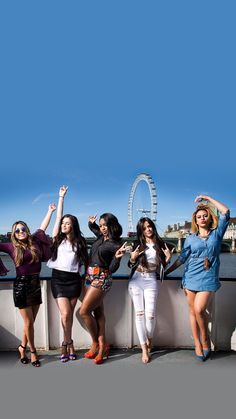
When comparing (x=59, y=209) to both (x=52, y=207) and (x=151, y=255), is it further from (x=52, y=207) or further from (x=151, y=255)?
(x=151, y=255)

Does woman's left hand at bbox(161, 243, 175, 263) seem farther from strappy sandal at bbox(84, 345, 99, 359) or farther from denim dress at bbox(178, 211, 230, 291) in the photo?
strappy sandal at bbox(84, 345, 99, 359)

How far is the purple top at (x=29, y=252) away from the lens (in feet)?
8.74

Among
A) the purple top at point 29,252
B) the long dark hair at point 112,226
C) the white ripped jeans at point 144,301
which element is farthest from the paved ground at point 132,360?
the long dark hair at point 112,226

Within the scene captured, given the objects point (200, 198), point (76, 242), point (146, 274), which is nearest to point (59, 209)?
point (76, 242)

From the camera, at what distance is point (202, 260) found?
8.78 feet

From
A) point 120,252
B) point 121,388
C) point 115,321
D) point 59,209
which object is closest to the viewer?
point 121,388

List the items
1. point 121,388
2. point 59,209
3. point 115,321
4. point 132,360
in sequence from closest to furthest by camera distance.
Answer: point 121,388 → point 132,360 → point 59,209 → point 115,321

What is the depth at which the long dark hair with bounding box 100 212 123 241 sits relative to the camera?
2719 millimetres

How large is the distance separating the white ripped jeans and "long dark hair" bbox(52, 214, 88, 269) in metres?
0.50

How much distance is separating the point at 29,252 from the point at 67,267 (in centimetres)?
35

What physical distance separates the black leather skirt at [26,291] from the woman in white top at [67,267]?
0.15 metres

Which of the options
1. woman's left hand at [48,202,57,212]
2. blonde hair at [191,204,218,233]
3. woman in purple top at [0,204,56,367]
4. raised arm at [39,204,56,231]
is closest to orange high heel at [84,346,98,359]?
woman in purple top at [0,204,56,367]

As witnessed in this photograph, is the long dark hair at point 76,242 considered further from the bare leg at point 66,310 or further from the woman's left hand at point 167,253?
the woman's left hand at point 167,253

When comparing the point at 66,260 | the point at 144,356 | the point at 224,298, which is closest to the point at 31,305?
the point at 66,260
